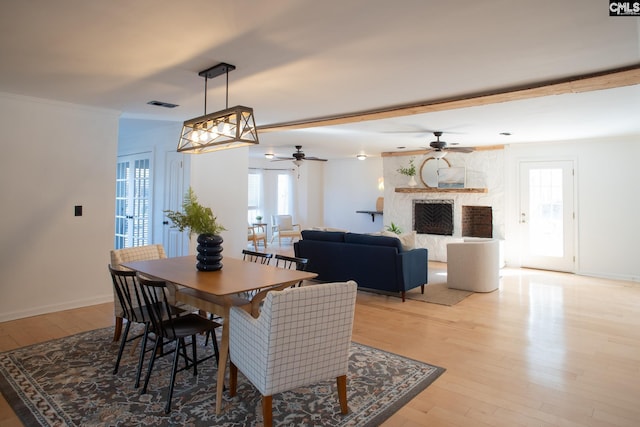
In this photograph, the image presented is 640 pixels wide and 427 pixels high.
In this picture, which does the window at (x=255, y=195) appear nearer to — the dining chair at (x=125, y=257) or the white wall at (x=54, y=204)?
the white wall at (x=54, y=204)

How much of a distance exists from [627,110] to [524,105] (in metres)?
1.28

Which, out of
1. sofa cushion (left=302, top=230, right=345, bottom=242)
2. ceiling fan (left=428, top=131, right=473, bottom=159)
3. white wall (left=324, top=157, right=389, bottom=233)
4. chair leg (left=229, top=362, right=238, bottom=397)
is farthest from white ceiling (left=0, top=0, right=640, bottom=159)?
white wall (left=324, top=157, right=389, bottom=233)

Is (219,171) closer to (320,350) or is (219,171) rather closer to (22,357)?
(22,357)

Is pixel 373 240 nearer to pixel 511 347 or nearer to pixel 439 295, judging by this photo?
pixel 439 295

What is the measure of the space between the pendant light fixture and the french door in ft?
10.5

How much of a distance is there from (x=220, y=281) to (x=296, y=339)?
829mm

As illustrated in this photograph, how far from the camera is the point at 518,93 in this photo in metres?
3.44

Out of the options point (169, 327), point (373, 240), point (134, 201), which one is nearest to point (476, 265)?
point (373, 240)

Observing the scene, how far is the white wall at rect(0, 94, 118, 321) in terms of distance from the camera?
13.1 ft

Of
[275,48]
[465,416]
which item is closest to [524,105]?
[275,48]

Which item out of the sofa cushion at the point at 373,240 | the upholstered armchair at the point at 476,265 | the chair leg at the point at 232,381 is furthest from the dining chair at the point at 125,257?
the upholstered armchair at the point at 476,265

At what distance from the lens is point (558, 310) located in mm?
4543

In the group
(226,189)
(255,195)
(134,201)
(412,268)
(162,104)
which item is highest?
(162,104)

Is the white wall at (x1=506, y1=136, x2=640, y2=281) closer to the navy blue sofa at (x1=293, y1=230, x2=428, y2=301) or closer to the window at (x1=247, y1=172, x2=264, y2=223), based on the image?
the navy blue sofa at (x1=293, y1=230, x2=428, y2=301)
